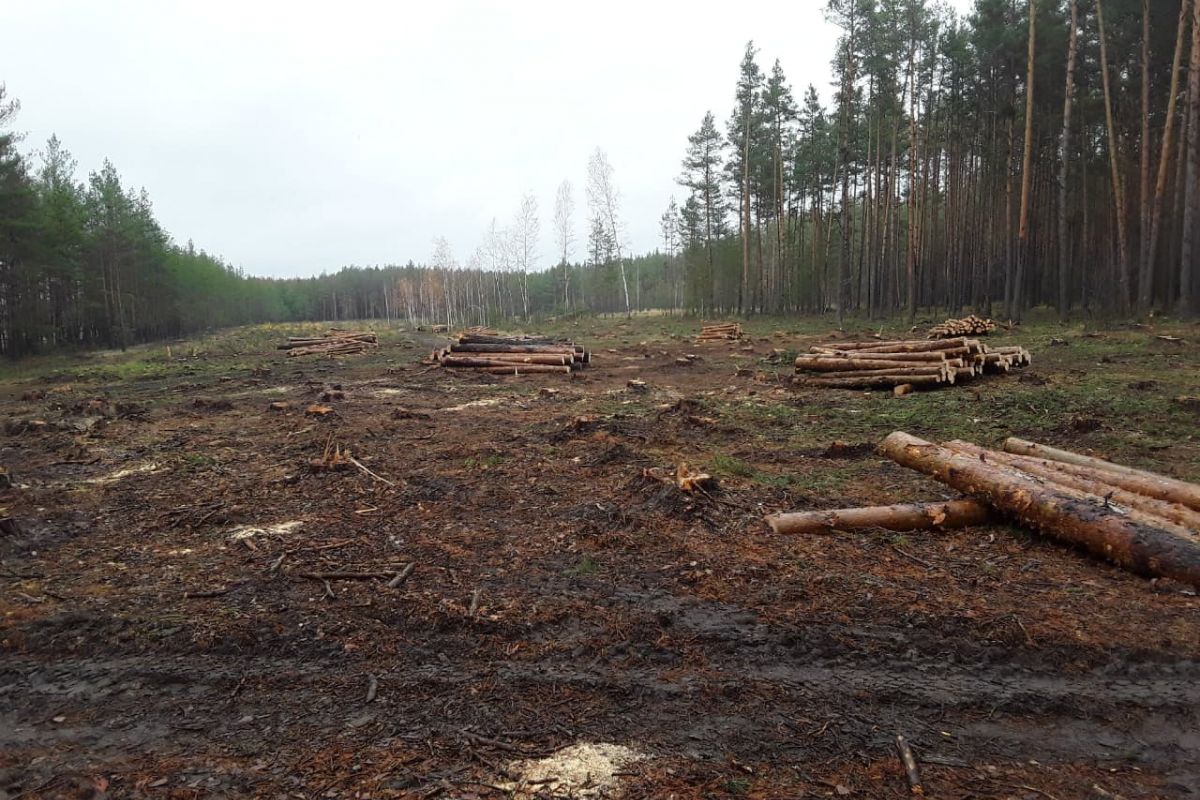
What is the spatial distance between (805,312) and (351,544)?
41.0 meters

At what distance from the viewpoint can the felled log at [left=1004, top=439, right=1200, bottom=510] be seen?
518 centimetres

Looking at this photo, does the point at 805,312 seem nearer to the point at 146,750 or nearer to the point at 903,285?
the point at 903,285

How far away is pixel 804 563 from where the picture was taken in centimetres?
477

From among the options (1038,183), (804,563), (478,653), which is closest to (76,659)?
(478,653)

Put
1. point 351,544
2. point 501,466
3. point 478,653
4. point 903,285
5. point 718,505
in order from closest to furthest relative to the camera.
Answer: point 478,653 < point 351,544 < point 718,505 < point 501,466 < point 903,285

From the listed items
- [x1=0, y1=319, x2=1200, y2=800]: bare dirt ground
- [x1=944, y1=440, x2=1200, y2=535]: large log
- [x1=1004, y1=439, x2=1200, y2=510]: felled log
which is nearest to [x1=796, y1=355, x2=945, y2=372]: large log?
[x1=0, y1=319, x2=1200, y2=800]: bare dirt ground

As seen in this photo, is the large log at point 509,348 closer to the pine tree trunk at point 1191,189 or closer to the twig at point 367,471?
the twig at point 367,471

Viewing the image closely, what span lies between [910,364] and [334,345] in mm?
25442

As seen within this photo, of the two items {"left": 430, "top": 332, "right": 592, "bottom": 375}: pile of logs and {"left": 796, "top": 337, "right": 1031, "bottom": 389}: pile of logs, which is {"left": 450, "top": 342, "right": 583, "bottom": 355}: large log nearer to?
{"left": 430, "top": 332, "right": 592, "bottom": 375}: pile of logs

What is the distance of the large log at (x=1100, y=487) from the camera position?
4742 millimetres

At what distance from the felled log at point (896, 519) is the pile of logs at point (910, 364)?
306 inches

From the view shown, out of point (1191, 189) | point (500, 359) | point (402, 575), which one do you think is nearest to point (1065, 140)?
point (1191, 189)

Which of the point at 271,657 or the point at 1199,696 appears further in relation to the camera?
the point at 271,657

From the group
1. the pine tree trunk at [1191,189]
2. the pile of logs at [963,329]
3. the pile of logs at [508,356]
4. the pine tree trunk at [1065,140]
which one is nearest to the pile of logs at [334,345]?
the pile of logs at [508,356]
